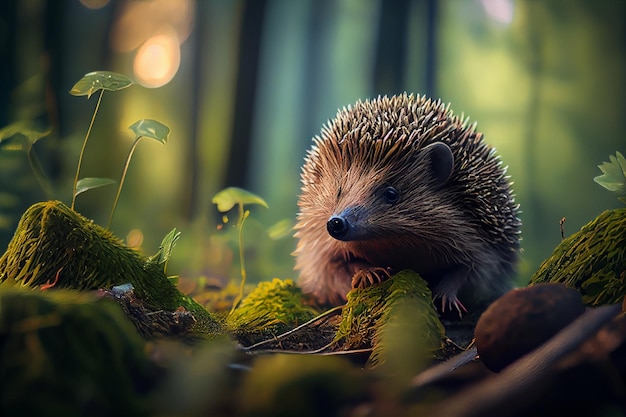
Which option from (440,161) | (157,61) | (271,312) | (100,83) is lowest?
(271,312)

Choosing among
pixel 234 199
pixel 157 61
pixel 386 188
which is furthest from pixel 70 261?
pixel 157 61

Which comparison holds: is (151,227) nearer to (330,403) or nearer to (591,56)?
(330,403)

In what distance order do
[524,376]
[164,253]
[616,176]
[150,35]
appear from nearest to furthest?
[524,376] → [616,176] → [164,253] → [150,35]

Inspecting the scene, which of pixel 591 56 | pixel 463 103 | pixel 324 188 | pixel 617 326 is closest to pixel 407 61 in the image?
pixel 463 103

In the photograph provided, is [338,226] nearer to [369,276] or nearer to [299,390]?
[369,276]

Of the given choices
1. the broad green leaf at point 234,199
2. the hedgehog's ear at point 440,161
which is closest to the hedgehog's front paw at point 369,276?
the hedgehog's ear at point 440,161

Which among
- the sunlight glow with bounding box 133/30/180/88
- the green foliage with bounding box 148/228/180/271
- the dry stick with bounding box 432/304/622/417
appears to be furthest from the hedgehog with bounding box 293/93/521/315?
the sunlight glow with bounding box 133/30/180/88
